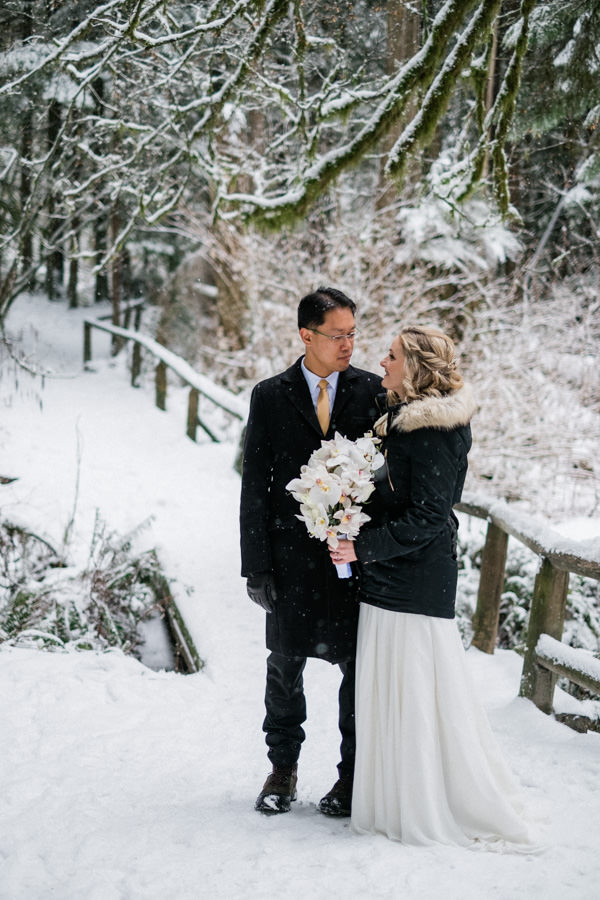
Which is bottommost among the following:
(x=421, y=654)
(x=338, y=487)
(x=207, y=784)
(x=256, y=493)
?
(x=207, y=784)

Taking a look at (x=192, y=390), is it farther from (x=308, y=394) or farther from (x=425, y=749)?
(x=425, y=749)

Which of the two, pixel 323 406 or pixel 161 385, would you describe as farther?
pixel 161 385

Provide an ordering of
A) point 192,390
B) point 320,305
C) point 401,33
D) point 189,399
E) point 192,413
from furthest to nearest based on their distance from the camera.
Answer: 1. point 192,413
2. point 192,390
3. point 189,399
4. point 401,33
5. point 320,305

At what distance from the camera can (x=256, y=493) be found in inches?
123

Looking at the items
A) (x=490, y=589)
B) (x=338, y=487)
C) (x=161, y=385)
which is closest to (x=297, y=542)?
(x=338, y=487)

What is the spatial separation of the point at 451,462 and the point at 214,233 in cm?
1057

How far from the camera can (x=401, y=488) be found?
286 centimetres

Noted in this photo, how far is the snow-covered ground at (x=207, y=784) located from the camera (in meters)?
2.52

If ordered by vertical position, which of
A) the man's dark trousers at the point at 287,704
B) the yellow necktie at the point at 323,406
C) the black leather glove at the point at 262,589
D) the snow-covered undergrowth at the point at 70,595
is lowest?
the snow-covered undergrowth at the point at 70,595

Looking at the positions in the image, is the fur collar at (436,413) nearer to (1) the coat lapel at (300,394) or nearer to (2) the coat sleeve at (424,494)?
(2) the coat sleeve at (424,494)

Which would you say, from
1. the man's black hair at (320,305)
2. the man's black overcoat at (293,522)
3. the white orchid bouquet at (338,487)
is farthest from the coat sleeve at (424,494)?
the man's black hair at (320,305)

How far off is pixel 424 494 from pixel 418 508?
0.19 feet

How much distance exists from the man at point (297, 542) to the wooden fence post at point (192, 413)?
7.25m

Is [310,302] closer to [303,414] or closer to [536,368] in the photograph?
[303,414]
